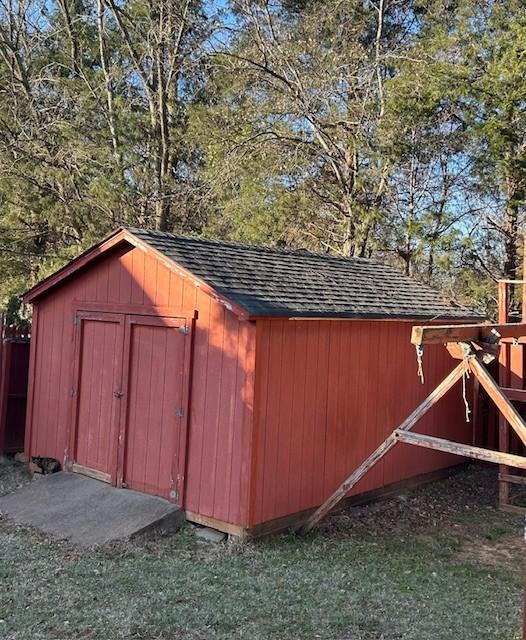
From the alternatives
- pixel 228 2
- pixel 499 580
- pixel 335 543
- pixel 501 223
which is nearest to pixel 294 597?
pixel 335 543

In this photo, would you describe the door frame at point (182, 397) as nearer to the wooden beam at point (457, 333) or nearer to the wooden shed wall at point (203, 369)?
the wooden shed wall at point (203, 369)

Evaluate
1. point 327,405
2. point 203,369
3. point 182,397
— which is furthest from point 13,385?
point 327,405

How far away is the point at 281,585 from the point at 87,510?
98.3 inches

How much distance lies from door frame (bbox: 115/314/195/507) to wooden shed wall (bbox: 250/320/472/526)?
2.89 ft

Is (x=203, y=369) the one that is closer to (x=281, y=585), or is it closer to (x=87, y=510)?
(x=87, y=510)

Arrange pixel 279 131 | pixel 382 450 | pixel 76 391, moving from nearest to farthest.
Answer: pixel 382 450, pixel 76 391, pixel 279 131

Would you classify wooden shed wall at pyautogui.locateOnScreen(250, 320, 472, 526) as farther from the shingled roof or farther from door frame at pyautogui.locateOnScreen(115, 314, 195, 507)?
door frame at pyautogui.locateOnScreen(115, 314, 195, 507)

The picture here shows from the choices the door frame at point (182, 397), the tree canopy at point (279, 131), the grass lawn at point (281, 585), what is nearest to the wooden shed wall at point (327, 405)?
the grass lawn at point (281, 585)

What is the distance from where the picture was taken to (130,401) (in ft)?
22.9

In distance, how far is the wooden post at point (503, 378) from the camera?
7441mm

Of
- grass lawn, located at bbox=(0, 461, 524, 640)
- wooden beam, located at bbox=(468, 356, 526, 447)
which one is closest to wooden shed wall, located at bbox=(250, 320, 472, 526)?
grass lawn, located at bbox=(0, 461, 524, 640)

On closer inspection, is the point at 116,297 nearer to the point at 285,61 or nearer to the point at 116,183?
the point at 116,183

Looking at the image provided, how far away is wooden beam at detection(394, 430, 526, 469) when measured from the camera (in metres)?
4.87

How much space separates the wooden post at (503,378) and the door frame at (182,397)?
380cm
